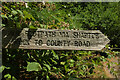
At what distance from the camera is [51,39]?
1435 millimetres

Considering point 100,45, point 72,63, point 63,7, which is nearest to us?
point 100,45

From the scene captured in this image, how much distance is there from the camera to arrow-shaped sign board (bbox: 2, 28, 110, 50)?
139cm

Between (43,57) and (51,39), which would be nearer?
(51,39)

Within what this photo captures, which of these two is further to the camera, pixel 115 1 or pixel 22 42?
pixel 115 1

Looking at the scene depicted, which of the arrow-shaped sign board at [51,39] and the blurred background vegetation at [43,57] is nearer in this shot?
the arrow-shaped sign board at [51,39]

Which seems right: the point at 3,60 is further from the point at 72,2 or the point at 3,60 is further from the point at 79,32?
the point at 72,2

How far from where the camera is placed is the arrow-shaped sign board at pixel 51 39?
4.56 feet

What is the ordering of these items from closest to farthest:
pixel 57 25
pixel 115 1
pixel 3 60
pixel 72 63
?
pixel 3 60
pixel 72 63
pixel 57 25
pixel 115 1

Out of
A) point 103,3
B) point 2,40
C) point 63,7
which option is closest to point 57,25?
point 2,40

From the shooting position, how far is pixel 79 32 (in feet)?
4.85

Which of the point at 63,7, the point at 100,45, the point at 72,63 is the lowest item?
the point at 72,63

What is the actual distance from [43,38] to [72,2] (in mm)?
3069

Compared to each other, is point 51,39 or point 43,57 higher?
point 51,39

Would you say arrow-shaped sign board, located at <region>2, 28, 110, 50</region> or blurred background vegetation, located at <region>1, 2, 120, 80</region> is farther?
blurred background vegetation, located at <region>1, 2, 120, 80</region>
